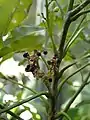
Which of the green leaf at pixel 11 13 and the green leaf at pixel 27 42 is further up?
the green leaf at pixel 11 13

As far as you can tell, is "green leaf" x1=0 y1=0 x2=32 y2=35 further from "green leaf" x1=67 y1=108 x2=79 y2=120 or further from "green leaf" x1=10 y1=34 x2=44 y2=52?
"green leaf" x1=67 y1=108 x2=79 y2=120

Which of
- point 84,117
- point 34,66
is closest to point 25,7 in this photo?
point 34,66

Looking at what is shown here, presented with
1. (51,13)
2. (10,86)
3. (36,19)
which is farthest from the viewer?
(36,19)

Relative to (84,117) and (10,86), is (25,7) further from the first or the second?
(10,86)

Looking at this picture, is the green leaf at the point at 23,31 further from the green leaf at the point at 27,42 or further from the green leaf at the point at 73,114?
the green leaf at the point at 73,114

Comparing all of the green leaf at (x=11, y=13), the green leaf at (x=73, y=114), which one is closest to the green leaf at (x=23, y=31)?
the green leaf at (x=11, y=13)

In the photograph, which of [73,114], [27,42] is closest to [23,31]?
[27,42]

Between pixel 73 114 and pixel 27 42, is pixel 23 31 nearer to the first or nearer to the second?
pixel 27 42

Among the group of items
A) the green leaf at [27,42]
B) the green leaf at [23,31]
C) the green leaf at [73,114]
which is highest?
the green leaf at [23,31]

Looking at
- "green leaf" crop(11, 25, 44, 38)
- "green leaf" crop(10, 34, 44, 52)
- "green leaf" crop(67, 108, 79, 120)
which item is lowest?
"green leaf" crop(67, 108, 79, 120)

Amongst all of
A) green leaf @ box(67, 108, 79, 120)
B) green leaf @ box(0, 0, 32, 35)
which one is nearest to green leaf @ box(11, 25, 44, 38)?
green leaf @ box(0, 0, 32, 35)

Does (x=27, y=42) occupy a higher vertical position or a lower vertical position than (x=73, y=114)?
higher
